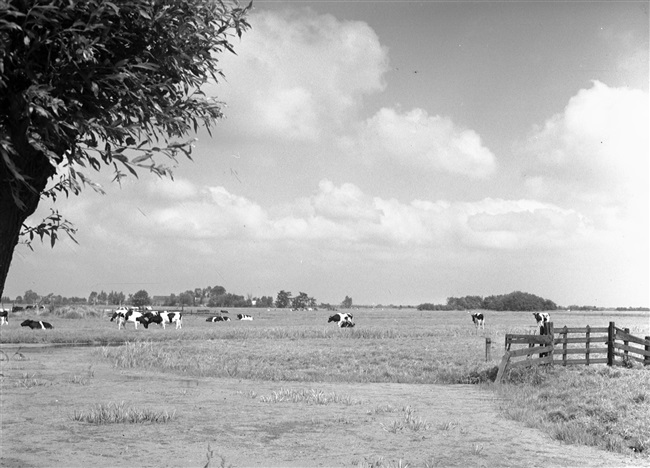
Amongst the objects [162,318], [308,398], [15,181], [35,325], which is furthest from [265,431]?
[162,318]

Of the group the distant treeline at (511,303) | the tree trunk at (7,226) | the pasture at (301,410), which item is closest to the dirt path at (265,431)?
the pasture at (301,410)

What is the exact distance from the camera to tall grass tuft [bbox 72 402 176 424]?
14141 mm

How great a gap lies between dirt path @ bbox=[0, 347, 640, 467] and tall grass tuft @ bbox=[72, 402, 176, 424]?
0.28m

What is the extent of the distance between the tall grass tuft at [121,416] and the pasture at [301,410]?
36 millimetres

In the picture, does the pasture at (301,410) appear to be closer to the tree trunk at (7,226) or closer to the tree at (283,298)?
the tree trunk at (7,226)

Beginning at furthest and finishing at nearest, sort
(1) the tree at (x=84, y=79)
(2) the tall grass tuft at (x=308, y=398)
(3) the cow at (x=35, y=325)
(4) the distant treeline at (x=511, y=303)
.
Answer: (4) the distant treeline at (x=511, y=303), (3) the cow at (x=35, y=325), (2) the tall grass tuft at (x=308, y=398), (1) the tree at (x=84, y=79)

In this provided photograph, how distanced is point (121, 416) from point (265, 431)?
3.41 m

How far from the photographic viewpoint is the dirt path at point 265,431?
1107 centimetres

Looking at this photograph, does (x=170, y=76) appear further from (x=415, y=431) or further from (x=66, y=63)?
(x=415, y=431)

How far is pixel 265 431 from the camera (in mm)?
13570

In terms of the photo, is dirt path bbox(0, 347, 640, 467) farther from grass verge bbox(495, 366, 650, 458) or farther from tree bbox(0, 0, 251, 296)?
tree bbox(0, 0, 251, 296)

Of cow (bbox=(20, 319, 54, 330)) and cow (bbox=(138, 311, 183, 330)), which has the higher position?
cow (bbox=(138, 311, 183, 330))

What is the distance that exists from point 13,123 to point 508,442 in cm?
1098

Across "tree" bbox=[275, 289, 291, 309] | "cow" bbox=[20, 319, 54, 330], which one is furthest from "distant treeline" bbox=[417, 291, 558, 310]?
"cow" bbox=[20, 319, 54, 330]
